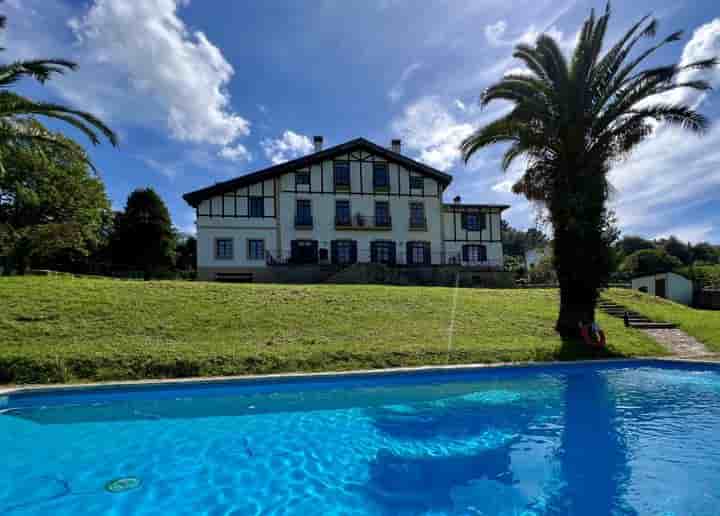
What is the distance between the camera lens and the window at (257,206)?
1087 inches

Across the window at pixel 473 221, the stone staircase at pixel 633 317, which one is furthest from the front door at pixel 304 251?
the stone staircase at pixel 633 317

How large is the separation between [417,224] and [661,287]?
55.8 ft

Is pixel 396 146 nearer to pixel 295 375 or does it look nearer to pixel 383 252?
pixel 383 252

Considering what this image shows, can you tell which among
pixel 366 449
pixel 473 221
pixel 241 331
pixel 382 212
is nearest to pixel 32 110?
pixel 241 331

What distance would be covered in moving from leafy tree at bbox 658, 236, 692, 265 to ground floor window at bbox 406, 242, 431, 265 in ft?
178

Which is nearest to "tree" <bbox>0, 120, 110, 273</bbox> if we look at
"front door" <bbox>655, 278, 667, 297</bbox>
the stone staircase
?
the stone staircase

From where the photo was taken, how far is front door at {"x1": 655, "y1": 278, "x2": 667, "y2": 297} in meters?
25.9

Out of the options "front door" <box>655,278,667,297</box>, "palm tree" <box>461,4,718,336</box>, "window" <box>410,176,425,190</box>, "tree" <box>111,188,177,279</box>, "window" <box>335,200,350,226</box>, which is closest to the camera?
"palm tree" <box>461,4,718,336</box>

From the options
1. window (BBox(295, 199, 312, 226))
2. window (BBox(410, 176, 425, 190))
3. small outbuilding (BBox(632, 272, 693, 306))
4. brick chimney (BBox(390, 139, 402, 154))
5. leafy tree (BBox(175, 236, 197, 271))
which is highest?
brick chimney (BBox(390, 139, 402, 154))

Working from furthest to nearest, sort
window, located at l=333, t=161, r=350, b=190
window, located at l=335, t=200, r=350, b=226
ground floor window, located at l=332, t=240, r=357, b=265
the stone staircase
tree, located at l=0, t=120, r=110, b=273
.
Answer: window, located at l=333, t=161, r=350, b=190 → window, located at l=335, t=200, r=350, b=226 → ground floor window, located at l=332, t=240, r=357, b=265 → tree, located at l=0, t=120, r=110, b=273 → the stone staircase

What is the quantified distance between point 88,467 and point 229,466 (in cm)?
183

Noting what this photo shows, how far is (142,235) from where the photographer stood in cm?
3681

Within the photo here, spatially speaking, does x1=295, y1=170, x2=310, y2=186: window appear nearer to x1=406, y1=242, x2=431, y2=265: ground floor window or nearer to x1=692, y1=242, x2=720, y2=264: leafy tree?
x1=406, y1=242, x2=431, y2=265: ground floor window

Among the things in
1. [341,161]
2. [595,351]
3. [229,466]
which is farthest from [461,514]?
[341,161]
